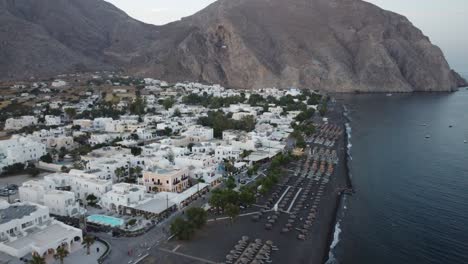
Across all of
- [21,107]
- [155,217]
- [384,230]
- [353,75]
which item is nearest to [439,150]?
[384,230]

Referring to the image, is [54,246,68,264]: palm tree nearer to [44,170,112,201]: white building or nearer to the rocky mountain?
[44,170,112,201]: white building

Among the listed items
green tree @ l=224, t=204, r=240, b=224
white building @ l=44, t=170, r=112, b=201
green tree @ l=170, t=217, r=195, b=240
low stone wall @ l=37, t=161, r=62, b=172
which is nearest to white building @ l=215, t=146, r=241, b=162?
white building @ l=44, t=170, r=112, b=201

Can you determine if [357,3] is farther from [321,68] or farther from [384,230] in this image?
[384,230]

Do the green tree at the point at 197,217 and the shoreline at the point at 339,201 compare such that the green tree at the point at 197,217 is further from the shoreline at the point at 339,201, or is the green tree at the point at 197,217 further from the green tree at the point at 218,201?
the shoreline at the point at 339,201

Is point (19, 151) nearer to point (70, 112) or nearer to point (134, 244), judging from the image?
point (134, 244)

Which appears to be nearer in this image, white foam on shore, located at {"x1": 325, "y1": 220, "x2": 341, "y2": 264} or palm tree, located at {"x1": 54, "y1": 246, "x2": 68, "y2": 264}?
palm tree, located at {"x1": 54, "y1": 246, "x2": 68, "y2": 264}

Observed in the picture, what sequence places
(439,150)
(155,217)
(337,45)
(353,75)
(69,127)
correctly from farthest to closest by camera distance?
(337,45) → (353,75) → (69,127) → (439,150) → (155,217)
